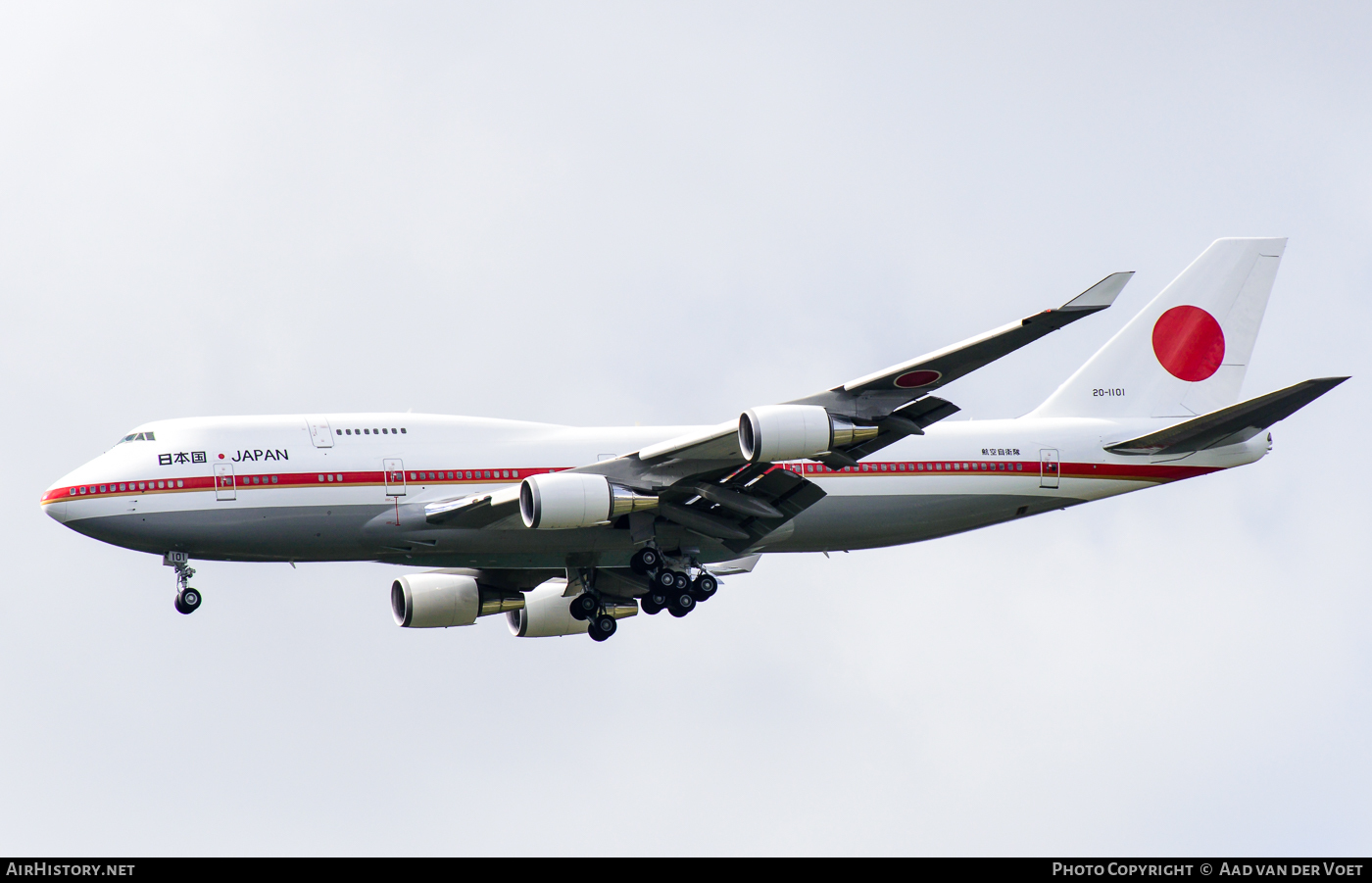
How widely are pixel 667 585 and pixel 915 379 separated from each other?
894 cm

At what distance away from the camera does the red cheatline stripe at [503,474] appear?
3872 cm

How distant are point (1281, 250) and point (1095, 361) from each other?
675 cm

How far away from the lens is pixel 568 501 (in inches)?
1475

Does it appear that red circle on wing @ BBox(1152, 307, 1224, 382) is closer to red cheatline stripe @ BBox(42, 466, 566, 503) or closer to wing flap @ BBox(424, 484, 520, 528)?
wing flap @ BBox(424, 484, 520, 528)

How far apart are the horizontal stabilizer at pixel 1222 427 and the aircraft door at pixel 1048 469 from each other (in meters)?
1.56

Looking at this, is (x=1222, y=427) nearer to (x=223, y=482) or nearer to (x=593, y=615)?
(x=593, y=615)

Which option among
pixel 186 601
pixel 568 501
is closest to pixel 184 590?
pixel 186 601

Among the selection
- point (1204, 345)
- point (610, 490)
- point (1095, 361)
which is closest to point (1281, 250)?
point (1204, 345)

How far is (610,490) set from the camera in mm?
38219

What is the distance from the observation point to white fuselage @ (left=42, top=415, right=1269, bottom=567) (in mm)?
38781

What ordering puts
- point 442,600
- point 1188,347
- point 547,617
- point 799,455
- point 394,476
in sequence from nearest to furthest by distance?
point 799,455, point 394,476, point 442,600, point 1188,347, point 547,617
